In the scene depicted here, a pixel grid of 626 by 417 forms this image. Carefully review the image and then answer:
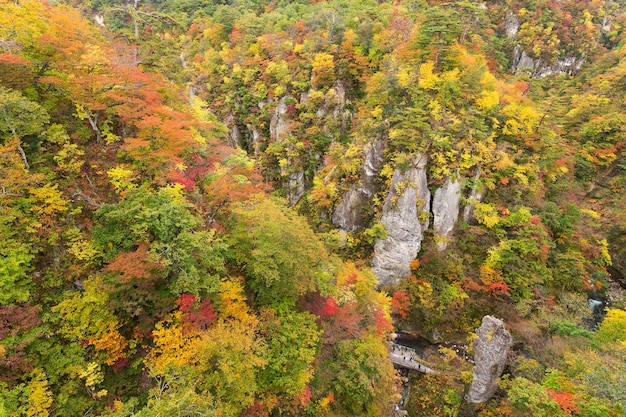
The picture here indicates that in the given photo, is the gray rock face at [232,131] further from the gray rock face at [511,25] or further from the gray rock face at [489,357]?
the gray rock face at [511,25]

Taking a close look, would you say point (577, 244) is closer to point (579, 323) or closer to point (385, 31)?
point (579, 323)

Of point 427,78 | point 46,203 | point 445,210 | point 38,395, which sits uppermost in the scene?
point 427,78

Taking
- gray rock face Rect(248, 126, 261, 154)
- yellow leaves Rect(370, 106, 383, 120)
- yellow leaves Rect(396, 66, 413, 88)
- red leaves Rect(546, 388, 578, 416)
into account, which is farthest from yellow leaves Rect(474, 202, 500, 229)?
gray rock face Rect(248, 126, 261, 154)

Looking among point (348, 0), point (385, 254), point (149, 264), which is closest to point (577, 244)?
point (385, 254)

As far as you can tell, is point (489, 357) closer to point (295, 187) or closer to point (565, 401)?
point (565, 401)

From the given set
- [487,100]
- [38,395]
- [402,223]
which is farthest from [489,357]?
[38,395]

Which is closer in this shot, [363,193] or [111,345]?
[111,345]
